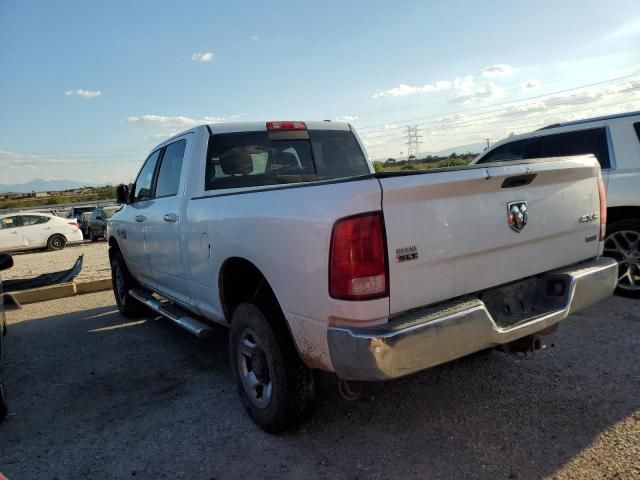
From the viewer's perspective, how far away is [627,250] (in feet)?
17.7

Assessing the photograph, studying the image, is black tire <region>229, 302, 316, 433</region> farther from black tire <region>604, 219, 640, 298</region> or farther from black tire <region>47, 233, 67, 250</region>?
black tire <region>47, 233, 67, 250</region>

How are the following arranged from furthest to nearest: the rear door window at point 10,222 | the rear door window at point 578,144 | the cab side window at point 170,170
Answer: the rear door window at point 10,222 → the rear door window at point 578,144 → the cab side window at point 170,170

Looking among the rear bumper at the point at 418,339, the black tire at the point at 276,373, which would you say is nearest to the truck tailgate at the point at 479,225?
the rear bumper at the point at 418,339

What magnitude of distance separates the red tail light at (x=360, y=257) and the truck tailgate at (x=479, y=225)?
0.06 metres

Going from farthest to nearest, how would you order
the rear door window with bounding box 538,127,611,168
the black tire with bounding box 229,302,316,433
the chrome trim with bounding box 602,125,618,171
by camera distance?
the rear door window with bounding box 538,127,611,168 → the chrome trim with bounding box 602,125,618,171 → the black tire with bounding box 229,302,316,433

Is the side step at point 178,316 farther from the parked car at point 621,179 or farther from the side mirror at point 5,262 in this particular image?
the parked car at point 621,179

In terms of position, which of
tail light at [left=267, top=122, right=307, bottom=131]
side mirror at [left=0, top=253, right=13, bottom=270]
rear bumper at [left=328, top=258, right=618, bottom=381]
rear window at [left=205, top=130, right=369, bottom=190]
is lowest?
rear bumper at [left=328, top=258, right=618, bottom=381]

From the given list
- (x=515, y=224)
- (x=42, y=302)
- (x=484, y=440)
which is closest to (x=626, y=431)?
(x=484, y=440)

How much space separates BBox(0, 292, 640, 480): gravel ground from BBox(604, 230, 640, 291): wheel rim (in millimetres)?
895

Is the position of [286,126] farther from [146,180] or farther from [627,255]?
[627,255]

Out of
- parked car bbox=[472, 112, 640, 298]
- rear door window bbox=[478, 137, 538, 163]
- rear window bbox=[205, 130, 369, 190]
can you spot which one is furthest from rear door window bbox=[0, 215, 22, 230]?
parked car bbox=[472, 112, 640, 298]

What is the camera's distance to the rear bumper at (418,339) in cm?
221

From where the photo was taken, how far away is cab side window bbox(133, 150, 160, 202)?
5.20 m

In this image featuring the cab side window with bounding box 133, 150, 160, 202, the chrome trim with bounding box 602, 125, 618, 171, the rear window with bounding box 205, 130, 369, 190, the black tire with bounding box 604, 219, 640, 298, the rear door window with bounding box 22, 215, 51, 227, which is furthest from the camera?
the rear door window with bounding box 22, 215, 51, 227
